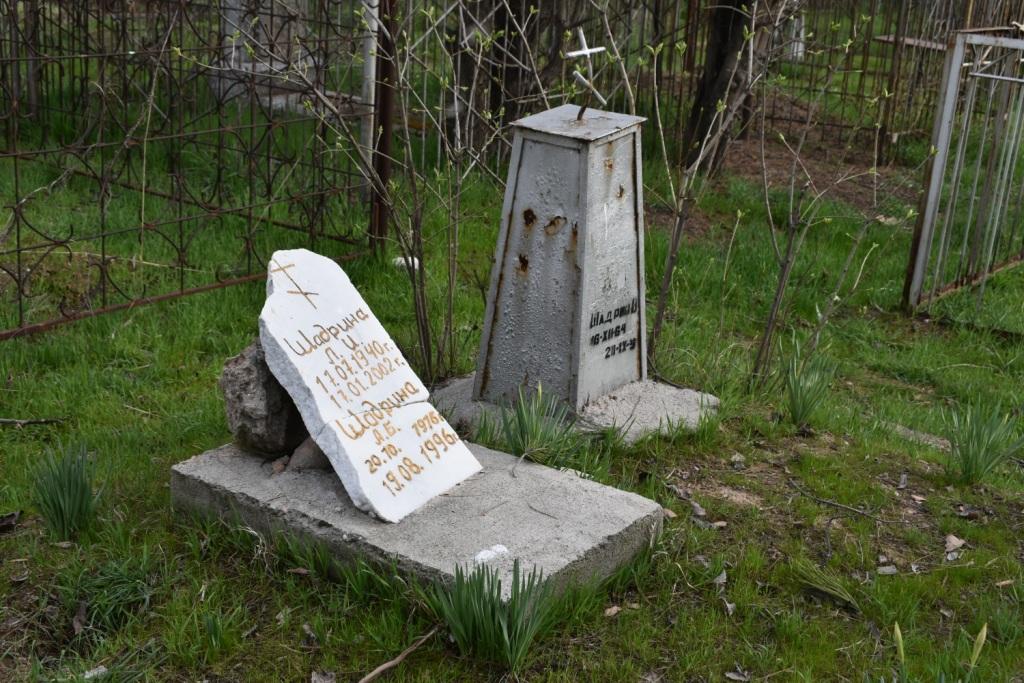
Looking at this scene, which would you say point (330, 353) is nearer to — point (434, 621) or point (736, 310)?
point (434, 621)

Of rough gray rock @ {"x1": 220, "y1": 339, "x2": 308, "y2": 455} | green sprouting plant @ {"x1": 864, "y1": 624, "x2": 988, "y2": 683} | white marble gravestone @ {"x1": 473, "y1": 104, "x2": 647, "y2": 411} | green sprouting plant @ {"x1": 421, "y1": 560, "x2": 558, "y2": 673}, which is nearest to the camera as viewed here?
green sprouting plant @ {"x1": 864, "y1": 624, "x2": 988, "y2": 683}

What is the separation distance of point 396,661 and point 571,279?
67.4 inches

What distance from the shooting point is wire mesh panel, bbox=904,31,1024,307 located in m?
6.78

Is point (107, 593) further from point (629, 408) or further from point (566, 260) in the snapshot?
point (629, 408)

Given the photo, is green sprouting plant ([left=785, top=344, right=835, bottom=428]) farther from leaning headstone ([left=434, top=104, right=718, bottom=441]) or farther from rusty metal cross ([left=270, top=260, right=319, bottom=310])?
rusty metal cross ([left=270, top=260, right=319, bottom=310])

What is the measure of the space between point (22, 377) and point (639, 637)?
3023mm

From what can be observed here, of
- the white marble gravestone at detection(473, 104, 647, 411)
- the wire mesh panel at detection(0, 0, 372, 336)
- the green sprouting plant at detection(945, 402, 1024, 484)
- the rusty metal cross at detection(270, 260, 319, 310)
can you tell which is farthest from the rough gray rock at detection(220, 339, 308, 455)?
the green sprouting plant at detection(945, 402, 1024, 484)

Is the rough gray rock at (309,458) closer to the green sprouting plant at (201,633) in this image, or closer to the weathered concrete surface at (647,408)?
the green sprouting plant at (201,633)

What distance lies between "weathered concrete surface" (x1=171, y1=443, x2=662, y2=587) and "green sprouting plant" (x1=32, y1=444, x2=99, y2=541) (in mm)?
274

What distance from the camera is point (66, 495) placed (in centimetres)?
376

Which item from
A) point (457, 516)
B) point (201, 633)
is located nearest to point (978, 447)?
point (457, 516)

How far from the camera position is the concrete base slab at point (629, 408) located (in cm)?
461

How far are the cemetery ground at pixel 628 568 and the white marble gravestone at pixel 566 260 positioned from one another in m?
0.38

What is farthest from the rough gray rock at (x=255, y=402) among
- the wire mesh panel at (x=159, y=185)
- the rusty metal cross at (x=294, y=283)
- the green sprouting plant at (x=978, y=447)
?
the green sprouting plant at (x=978, y=447)
